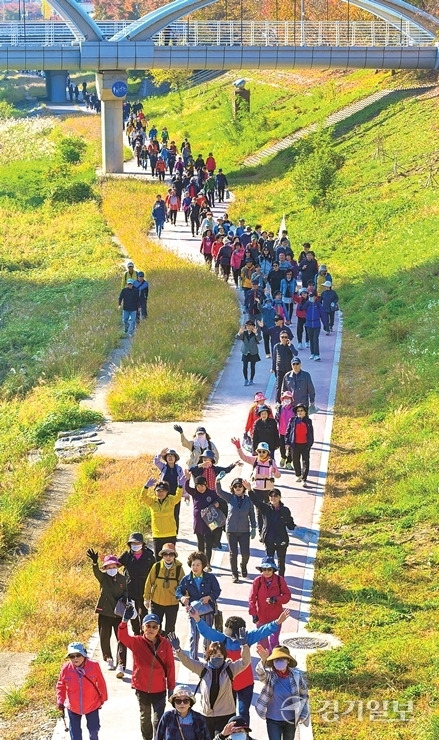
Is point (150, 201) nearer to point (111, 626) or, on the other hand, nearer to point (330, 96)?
point (330, 96)

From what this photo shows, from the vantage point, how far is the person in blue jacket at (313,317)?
23438 millimetres

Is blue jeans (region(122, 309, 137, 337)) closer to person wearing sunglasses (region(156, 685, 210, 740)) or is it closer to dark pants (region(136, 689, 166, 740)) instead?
dark pants (region(136, 689, 166, 740))

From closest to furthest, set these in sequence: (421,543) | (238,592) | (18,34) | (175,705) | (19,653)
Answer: (175,705) < (19,653) < (238,592) < (421,543) < (18,34)

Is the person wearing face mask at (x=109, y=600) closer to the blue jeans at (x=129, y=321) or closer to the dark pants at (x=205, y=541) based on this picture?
the dark pants at (x=205, y=541)

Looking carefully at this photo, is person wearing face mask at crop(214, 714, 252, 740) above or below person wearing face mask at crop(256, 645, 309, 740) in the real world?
above

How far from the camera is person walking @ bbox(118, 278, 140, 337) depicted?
2581cm

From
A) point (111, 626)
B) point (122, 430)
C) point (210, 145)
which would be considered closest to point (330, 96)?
point (210, 145)

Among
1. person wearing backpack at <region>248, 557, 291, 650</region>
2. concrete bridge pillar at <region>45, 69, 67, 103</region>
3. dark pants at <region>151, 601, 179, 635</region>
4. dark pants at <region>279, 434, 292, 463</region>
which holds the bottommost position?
dark pants at <region>279, 434, 292, 463</region>

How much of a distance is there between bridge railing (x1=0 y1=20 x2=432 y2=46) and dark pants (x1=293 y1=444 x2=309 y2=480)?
1330 inches

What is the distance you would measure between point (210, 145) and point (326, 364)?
33575 mm

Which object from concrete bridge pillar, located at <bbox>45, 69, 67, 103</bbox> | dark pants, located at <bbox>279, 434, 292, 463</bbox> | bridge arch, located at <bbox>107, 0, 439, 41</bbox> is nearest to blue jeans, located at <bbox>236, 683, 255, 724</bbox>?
dark pants, located at <bbox>279, 434, 292, 463</bbox>

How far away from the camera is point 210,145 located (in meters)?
56.3

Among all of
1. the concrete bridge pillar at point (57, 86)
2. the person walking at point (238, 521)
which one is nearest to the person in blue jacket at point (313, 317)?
the person walking at point (238, 521)

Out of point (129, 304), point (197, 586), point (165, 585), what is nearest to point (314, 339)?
point (129, 304)
